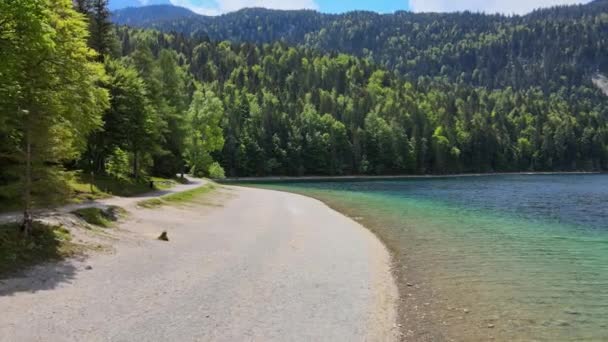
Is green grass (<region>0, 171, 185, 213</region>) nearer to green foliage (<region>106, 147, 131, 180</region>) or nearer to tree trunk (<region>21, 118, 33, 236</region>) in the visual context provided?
tree trunk (<region>21, 118, 33, 236</region>)

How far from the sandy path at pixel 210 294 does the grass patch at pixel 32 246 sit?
85 cm

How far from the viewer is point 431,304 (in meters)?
16.0

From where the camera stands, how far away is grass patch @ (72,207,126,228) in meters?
24.9

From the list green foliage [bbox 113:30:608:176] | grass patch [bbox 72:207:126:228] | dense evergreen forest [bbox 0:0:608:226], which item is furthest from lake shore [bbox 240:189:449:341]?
green foliage [bbox 113:30:608:176]

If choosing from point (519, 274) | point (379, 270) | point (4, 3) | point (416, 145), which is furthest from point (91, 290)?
point (416, 145)

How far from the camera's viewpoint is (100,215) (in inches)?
1039

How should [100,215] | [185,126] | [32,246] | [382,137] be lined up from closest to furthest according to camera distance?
[32,246], [100,215], [185,126], [382,137]

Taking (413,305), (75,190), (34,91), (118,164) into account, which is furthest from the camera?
(118,164)

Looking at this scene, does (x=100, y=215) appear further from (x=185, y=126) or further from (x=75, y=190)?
(x=185, y=126)

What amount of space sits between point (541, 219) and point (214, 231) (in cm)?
2722

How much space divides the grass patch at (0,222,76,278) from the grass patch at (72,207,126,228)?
3.98 meters

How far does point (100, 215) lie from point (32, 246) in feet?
28.3

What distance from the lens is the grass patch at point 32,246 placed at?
16172mm

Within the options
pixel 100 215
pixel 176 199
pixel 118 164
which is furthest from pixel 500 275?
pixel 118 164
